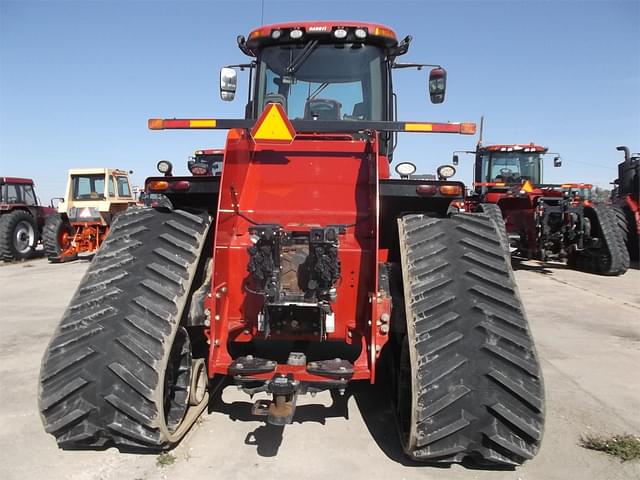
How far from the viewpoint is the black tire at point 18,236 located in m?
14.9

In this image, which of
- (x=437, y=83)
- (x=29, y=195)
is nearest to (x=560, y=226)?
(x=437, y=83)

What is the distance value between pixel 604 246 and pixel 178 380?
10.8 meters

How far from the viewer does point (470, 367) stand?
2.66m

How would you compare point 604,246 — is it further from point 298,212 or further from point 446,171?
point 298,212

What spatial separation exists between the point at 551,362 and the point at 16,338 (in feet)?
19.3

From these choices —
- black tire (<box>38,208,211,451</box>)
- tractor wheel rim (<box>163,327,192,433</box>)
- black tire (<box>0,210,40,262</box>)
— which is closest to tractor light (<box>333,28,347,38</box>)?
black tire (<box>38,208,211,451</box>)

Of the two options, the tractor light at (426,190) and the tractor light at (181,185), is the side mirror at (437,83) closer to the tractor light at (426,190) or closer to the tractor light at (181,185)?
the tractor light at (426,190)

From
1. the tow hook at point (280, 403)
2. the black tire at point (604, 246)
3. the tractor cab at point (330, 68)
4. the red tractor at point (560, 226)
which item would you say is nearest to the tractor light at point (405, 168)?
the tractor cab at point (330, 68)

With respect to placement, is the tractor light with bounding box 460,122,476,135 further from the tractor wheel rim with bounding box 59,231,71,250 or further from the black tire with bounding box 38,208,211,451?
the tractor wheel rim with bounding box 59,231,71,250

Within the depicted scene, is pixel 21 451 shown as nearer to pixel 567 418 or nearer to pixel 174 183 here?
pixel 174 183

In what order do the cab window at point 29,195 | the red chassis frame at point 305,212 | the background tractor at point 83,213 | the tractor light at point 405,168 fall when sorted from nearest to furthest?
the red chassis frame at point 305,212, the tractor light at point 405,168, the background tractor at point 83,213, the cab window at point 29,195

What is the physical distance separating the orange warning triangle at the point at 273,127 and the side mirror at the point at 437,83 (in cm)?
241

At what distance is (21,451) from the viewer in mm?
3096

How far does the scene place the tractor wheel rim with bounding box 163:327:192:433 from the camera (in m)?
3.17
